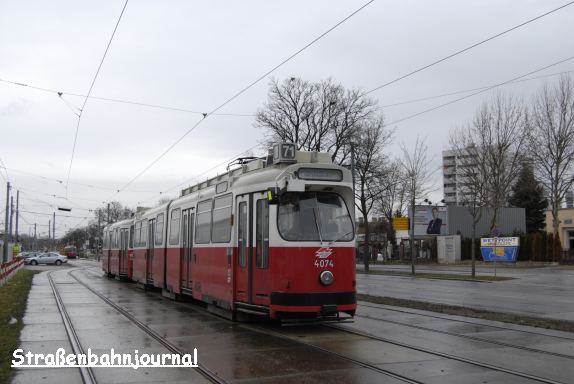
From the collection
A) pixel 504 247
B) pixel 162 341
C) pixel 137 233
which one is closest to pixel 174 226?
pixel 137 233

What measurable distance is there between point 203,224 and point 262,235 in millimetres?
3921

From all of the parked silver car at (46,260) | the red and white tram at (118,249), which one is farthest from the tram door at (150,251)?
the parked silver car at (46,260)

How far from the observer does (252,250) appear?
38.4 feet

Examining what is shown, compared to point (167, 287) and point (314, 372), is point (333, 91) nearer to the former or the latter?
point (167, 287)

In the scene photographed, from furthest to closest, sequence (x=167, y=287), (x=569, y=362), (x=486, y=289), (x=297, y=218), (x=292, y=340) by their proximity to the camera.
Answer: (x=486, y=289) → (x=167, y=287) → (x=297, y=218) → (x=292, y=340) → (x=569, y=362)

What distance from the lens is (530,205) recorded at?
70.7 m

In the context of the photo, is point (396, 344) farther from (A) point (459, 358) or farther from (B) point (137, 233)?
(B) point (137, 233)

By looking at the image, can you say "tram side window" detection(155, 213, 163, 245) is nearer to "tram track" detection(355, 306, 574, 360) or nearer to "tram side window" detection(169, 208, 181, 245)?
"tram side window" detection(169, 208, 181, 245)

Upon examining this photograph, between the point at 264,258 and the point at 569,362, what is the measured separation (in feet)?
18.4

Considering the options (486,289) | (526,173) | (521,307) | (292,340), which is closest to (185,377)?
(292,340)

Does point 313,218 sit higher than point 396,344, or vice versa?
point 313,218

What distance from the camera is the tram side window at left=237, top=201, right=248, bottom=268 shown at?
12008mm

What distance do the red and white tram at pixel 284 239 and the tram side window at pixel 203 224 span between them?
0.29m

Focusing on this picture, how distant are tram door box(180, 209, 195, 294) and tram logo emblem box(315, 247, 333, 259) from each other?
605cm
